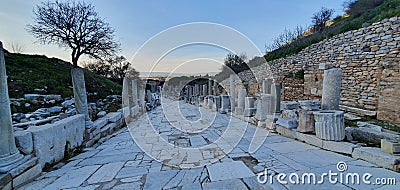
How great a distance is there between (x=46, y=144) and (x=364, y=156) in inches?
184

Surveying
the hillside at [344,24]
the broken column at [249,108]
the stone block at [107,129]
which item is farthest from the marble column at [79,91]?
the hillside at [344,24]

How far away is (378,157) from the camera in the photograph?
2.46m

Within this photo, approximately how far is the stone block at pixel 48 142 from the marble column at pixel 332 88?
490cm

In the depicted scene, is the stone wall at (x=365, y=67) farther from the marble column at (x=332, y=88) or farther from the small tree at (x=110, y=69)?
the small tree at (x=110, y=69)

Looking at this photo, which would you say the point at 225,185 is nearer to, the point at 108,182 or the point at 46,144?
the point at 108,182

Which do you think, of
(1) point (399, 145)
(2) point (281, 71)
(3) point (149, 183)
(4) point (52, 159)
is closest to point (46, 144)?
(4) point (52, 159)

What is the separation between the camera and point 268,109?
531 cm

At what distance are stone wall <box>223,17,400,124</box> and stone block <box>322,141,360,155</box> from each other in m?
3.17

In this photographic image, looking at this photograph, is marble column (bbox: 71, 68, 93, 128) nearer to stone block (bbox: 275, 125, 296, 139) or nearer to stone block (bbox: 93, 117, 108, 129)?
stone block (bbox: 93, 117, 108, 129)

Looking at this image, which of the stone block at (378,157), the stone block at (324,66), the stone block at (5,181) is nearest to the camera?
the stone block at (5,181)

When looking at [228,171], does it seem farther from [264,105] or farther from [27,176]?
[264,105]

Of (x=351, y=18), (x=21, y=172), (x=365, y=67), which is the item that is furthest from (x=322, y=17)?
(x=21, y=172)

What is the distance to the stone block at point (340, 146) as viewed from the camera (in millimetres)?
2891

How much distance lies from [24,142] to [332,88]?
16.8 feet
